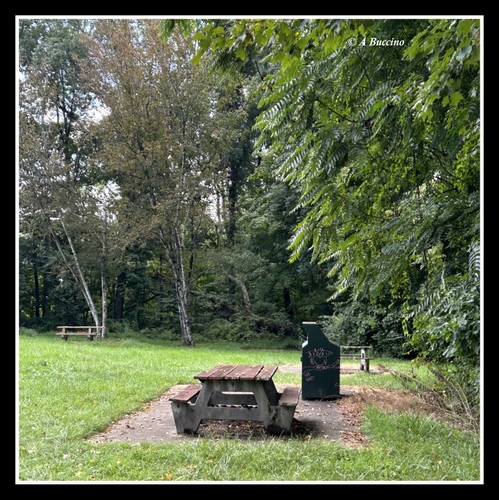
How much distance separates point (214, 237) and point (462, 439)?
1465 cm

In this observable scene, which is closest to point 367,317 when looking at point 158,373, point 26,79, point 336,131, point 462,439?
point 158,373

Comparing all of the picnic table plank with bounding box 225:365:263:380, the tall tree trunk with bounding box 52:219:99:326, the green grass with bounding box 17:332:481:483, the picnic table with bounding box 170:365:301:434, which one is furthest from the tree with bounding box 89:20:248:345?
the picnic table with bounding box 170:365:301:434

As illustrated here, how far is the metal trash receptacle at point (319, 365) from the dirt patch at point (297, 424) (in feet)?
0.41

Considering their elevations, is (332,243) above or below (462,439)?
above

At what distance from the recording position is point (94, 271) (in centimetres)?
1652

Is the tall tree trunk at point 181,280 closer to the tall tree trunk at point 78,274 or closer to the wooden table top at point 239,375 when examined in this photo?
the tall tree trunk at point 78,274

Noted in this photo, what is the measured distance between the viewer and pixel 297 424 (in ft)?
14.1

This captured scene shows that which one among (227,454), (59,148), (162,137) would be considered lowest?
(227,454)

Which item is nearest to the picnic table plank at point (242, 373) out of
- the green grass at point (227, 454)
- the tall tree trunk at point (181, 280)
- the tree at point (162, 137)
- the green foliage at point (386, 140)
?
the green grass at point (227, 454)

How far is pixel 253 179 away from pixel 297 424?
1250 centimetres

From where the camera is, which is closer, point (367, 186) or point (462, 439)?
point (462, 439)

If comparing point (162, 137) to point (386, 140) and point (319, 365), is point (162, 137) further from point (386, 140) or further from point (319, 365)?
point (386, 140)
